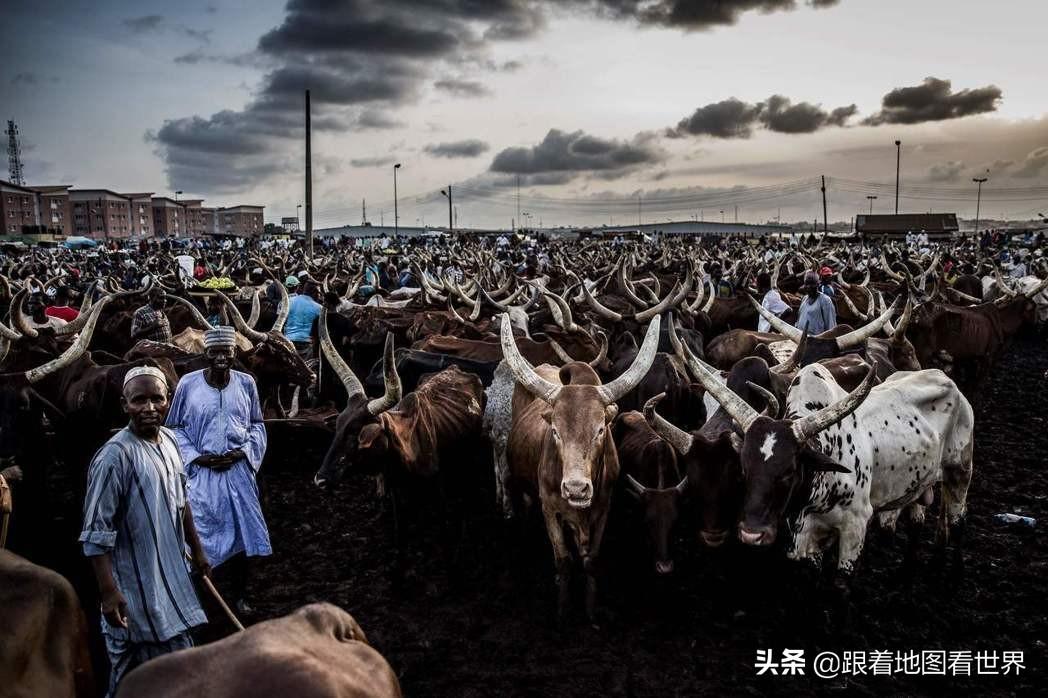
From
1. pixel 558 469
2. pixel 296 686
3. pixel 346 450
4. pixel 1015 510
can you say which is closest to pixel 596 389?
pixel 558 469

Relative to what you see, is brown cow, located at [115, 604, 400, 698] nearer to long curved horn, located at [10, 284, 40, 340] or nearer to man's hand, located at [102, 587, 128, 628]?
man's hand, located at [102, 587, 128, 628]

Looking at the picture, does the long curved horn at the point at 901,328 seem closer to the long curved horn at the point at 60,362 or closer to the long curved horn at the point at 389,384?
the long curved horn at the point at 389,384

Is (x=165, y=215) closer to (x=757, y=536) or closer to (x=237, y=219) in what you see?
(x=237, y=219)

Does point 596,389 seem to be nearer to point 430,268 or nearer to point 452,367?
point 452,367

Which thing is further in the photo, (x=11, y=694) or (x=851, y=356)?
(x=851, y=356)

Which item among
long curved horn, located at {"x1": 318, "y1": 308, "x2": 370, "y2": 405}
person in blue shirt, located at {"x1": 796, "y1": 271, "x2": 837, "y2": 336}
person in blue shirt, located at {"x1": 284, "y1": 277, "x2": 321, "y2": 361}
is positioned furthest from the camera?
person in blue shirt, located at {"x1": 284, "y1": 277, "x2": 321, "y2": 361}

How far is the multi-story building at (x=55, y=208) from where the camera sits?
8444 cm

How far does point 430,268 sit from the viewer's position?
26312mm

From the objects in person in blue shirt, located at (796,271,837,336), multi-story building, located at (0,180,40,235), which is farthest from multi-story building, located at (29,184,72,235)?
person in blue shirt, located at (796,271,837,336)

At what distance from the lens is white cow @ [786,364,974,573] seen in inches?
194

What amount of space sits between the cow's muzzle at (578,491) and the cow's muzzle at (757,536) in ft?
3.07

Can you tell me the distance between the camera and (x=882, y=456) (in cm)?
526

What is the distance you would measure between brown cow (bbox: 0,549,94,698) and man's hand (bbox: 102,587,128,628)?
47 centimetres

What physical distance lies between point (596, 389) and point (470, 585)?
6.94 feet
